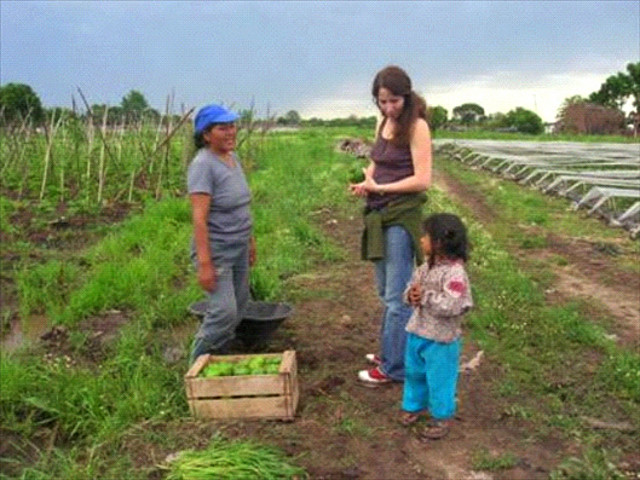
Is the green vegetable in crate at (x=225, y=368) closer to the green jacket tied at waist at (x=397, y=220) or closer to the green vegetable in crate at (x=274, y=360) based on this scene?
the green vegetable in crate at (x=274, y=360)

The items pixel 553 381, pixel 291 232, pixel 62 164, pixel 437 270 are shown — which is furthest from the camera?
pixel 62 164

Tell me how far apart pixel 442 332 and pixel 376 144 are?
3.72 feet

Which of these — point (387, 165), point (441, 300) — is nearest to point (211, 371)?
point (441, 300)

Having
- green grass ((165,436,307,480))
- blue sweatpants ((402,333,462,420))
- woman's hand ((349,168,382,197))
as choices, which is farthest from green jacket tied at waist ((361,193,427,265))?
green grass ((165,436,307,480))

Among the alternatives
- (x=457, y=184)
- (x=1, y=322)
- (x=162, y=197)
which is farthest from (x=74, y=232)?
(x=457, y=184)

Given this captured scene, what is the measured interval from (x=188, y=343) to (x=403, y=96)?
2.50 meters

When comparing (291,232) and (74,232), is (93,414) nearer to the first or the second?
(291,232)

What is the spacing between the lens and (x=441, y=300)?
3566 mm

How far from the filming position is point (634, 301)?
21.9ft

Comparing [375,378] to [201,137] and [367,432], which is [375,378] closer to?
[367,432]

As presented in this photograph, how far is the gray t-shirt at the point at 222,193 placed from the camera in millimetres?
3898

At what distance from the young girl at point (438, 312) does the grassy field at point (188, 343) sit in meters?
0.31

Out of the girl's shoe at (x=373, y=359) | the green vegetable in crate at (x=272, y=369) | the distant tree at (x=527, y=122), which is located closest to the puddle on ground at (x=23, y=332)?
the green vegetable in crate at (x=272, y=369)

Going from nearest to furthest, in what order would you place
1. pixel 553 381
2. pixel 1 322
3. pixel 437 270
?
pixel 437 270 → pixel 553 381 → pixel 1 322
